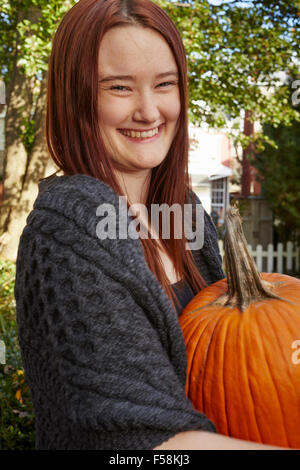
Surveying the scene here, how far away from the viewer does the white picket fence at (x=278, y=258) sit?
10422mm

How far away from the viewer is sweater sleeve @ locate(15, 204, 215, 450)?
92cm

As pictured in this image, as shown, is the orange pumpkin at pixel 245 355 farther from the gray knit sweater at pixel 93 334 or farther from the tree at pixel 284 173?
the tree at pixel 284 173

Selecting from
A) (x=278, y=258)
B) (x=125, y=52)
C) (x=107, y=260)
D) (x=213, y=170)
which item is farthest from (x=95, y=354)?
(x=213, y=170)

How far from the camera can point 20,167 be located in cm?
776

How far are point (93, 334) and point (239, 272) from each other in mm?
448

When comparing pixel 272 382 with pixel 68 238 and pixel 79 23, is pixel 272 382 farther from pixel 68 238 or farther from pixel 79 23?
pixel 79 23

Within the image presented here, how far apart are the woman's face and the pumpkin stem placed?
0.31 metres

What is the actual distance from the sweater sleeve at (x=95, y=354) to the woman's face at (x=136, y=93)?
38 cm

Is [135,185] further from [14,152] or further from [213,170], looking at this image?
[213,170]

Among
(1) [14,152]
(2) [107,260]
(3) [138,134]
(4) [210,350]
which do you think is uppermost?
(1) [14,152]

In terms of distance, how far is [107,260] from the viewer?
1001 mm

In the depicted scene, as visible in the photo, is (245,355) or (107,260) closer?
(107,260)

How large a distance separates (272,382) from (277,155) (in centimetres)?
1049

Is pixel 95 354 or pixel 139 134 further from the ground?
pixel 139 134
